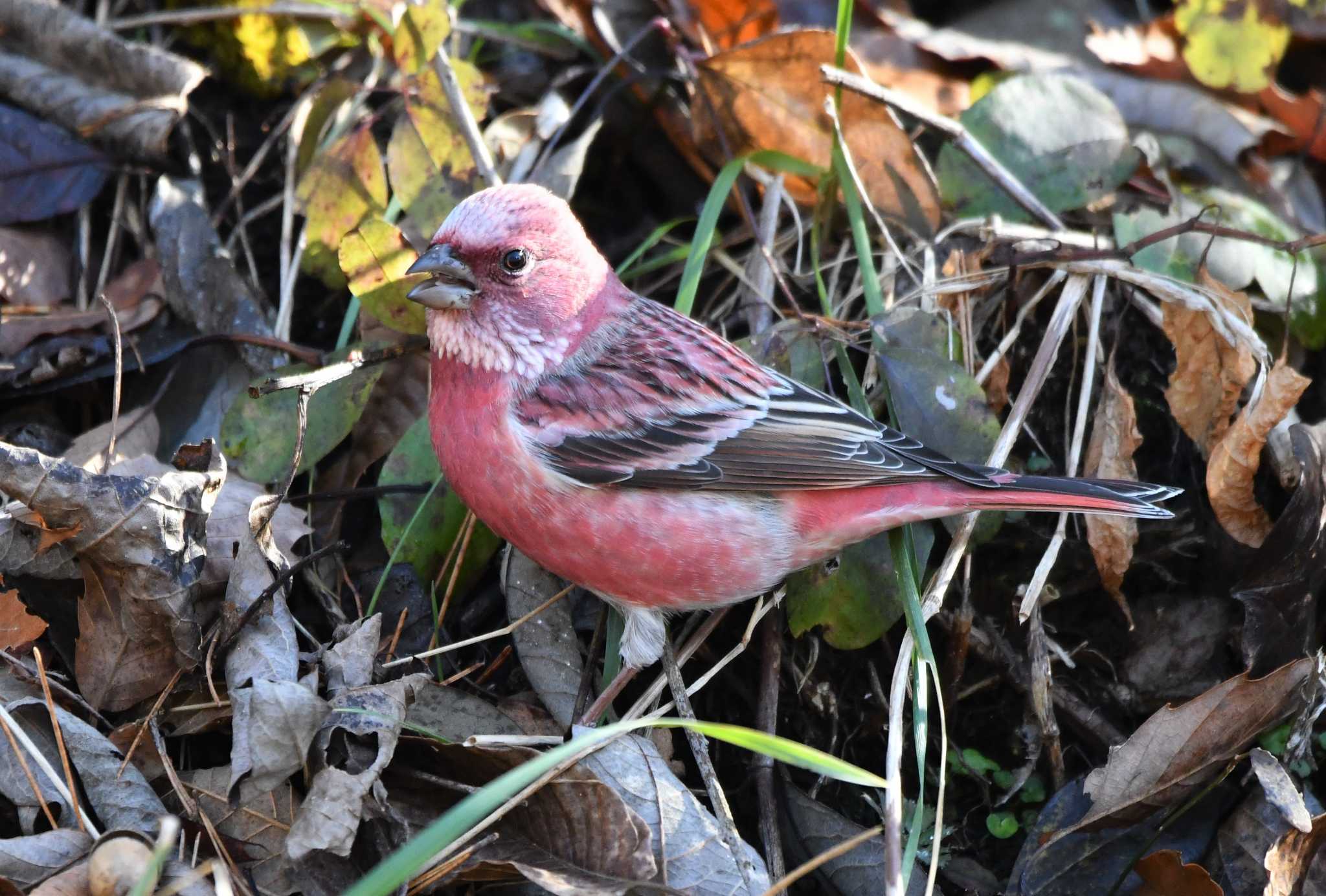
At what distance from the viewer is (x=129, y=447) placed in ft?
12.5

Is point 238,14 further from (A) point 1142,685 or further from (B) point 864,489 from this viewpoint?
(A) point 1142,685

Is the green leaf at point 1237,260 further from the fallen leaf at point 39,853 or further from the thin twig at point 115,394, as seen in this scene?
the fallen leaf at point 39,853

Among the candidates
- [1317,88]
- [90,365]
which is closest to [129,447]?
[90,365]

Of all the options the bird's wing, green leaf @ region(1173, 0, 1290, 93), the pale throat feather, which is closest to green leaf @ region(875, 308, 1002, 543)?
the bird's wing

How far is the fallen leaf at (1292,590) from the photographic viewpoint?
3.53 meters

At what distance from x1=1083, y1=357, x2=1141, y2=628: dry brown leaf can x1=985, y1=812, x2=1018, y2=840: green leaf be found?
0.72 m

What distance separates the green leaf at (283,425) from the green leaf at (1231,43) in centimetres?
350

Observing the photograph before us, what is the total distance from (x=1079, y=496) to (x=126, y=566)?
8.51ft

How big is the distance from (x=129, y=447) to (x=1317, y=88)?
16.1 ft

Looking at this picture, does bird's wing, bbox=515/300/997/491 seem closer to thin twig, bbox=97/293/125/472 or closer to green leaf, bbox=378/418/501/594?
green leaf, bbox=378/418/501/594

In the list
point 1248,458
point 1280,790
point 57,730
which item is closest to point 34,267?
point 57,730

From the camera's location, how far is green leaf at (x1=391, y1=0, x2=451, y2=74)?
13.3ft

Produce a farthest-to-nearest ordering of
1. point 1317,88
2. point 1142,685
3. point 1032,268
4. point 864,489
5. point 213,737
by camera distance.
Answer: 1. point 1317,88
2. point 1032,268
3. point 1142,685
4. point 864,489
5. point 213,737

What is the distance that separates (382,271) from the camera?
380 cm
